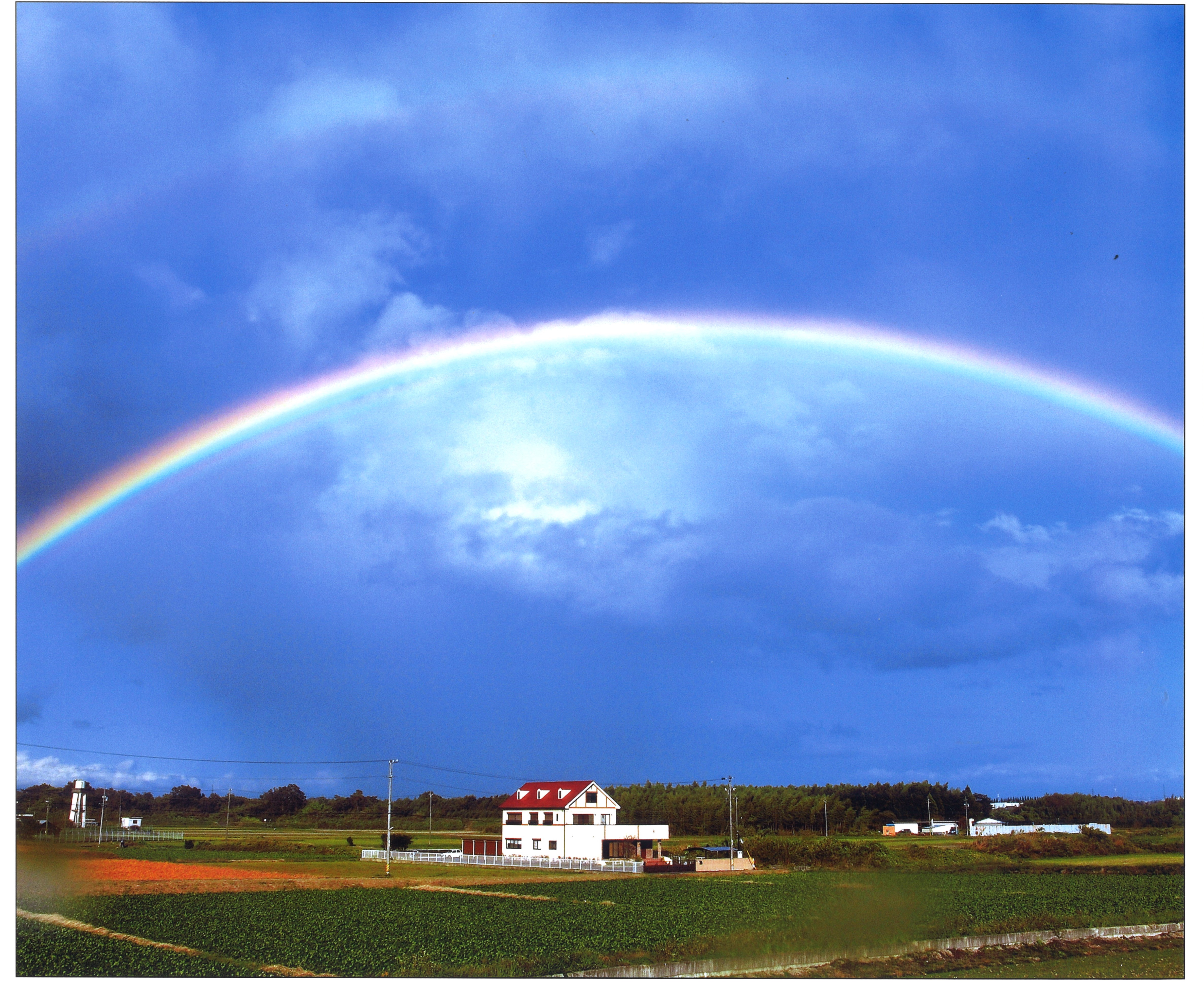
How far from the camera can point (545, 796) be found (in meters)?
56.2

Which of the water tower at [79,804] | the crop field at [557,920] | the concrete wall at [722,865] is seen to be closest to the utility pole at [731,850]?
the concrete wall at [722,865]

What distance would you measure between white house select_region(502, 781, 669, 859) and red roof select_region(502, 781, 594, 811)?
34mm

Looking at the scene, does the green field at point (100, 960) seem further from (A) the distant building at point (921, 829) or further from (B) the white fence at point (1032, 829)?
(A) the distant building at point (921, 829)

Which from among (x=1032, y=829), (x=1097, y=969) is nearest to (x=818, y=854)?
(x=1032, y=829)

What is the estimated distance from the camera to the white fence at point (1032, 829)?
66312mm

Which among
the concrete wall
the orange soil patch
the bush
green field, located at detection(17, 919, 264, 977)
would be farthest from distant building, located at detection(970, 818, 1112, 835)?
green field, located at detection(17, 919, 264, 977)

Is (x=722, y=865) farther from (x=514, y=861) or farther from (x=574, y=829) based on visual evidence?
(x=514, y=861)

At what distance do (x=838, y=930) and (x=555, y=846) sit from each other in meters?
35.5

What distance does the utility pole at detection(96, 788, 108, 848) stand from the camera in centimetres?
5953

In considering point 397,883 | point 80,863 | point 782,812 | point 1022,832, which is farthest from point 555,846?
point 782,812

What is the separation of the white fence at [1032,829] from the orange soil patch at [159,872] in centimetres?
4880

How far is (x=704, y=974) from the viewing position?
63.8ft

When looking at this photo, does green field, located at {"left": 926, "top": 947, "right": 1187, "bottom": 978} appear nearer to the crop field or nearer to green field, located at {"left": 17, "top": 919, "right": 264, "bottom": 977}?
the crop field

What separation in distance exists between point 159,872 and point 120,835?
114 feet
